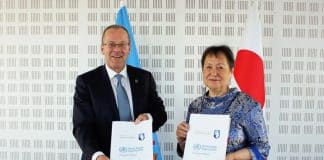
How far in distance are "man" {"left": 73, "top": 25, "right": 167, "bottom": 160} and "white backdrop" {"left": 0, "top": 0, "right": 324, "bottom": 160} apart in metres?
1.32

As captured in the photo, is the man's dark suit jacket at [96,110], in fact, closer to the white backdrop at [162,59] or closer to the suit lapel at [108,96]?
the suit lapel at [108,96]

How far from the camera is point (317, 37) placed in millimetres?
3314

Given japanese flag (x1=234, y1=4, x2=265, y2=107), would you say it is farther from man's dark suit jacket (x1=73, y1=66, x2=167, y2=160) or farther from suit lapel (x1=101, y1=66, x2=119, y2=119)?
suit lapel (x1=101, y1=66, x2=119, y2=119)

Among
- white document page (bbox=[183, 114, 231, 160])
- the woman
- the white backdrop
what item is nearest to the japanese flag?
the white backdrop

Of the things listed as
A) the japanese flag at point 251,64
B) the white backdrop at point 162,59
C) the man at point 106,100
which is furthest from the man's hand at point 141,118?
the white backdrop at point 162,59

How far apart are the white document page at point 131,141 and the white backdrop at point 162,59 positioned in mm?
1473

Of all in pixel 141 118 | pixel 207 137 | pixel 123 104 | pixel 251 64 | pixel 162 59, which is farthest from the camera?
pixel 162 59

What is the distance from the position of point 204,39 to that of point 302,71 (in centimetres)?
97

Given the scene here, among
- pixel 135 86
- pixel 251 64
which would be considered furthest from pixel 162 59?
pixel 135 86

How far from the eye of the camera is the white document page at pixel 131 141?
1.77m

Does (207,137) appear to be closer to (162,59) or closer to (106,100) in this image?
(106,100)

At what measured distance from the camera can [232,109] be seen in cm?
176

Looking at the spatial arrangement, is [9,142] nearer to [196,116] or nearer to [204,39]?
[204,39]

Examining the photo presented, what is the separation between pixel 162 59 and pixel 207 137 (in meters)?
1.61
